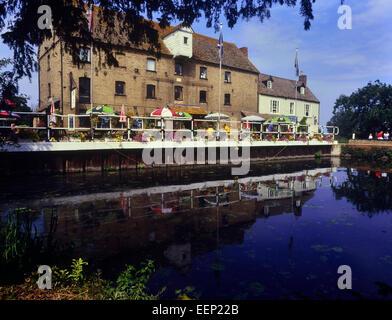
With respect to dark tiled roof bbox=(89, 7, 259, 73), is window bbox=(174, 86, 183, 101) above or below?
below

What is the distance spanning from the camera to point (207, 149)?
18.6 metres

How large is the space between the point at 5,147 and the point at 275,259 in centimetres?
1213

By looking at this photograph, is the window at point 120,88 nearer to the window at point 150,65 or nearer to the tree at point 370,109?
the window at point 150,65

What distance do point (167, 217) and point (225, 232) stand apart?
5.79 ft

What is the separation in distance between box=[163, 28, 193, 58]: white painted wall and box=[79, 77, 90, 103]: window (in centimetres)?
903

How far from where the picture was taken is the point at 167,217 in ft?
23.5

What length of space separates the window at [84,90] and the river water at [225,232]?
13.1 metres

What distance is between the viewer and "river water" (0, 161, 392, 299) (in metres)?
4.06

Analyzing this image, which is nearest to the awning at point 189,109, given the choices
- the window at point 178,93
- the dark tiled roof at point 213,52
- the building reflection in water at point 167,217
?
the window at point 178,93

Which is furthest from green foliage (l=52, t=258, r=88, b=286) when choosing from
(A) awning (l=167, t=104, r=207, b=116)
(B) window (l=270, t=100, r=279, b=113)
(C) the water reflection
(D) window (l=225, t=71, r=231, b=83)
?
(B) window (l=270, t=100, r=279, b=113)

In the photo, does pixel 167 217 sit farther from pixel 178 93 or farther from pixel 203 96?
pixel 203 96

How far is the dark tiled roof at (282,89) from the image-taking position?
36.0 metres

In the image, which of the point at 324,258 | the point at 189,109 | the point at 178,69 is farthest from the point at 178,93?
the point at 324,258

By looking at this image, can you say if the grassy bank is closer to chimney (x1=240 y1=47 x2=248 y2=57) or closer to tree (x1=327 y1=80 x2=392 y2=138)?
tree (x1=327 y1=80 x2=392 y2=138)
